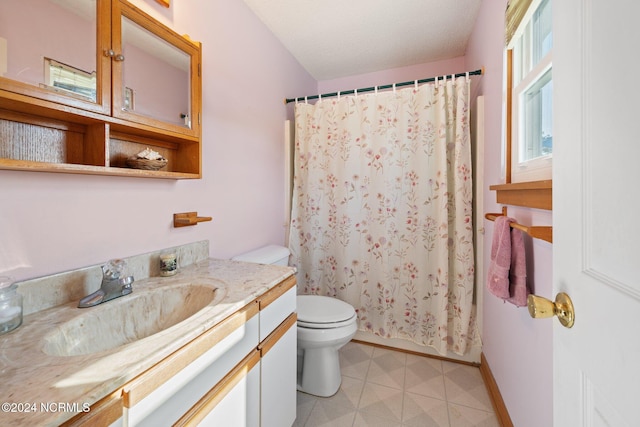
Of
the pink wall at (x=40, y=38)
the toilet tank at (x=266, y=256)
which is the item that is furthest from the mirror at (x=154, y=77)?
the toilet tank at (x=266, y=256)

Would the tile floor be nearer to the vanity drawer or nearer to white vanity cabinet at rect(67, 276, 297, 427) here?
white vanity cabinet at rect(67, 276, 297, 427)

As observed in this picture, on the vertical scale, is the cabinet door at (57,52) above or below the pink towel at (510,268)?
above

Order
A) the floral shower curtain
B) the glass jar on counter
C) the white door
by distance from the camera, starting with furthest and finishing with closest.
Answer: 1. the floral shower curtain
2. the glass jar on counter
3. the white door

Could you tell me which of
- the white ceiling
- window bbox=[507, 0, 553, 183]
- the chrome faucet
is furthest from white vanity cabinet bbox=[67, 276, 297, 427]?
the white ceiling

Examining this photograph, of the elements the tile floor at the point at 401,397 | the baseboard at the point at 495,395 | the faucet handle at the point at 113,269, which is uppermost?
the faucet handle at the point at 113,269

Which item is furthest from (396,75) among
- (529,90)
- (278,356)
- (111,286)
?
(111,286)

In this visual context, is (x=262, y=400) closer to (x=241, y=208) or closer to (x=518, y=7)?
(x=241, y=208)

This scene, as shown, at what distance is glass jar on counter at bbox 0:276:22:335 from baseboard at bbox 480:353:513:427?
1928 millimetres

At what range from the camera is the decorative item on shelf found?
39.4 inches

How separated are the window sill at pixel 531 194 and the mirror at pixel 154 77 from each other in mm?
1361

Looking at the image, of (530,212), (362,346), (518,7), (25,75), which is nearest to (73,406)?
(25,75)

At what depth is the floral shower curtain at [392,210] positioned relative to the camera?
5.82 feet

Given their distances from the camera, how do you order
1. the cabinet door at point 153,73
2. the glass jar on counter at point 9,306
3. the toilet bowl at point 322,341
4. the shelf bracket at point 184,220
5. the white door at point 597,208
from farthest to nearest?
the toilet bowl at point 322,341 < the shelf bracket at point 184,220 < the cabinet door at point 153,73 < the glass jar on counter at point 9,306 < the white door at point 597,208

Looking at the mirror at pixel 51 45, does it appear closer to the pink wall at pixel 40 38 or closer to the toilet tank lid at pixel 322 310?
the pink wall at pixel 40 38
